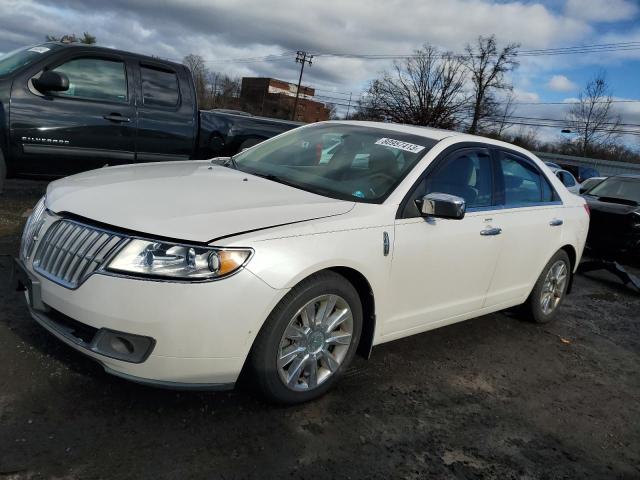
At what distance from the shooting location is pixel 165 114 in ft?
21.9

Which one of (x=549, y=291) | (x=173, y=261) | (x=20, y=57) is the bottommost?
(x=549, y=291)

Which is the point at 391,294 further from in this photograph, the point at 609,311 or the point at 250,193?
the point at 609,311

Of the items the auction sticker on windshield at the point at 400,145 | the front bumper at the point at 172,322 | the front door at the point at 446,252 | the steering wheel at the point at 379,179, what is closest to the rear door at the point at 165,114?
the auction sticker on windshield at the point at 400,145

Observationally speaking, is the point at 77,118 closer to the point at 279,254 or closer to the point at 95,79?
the point at 95,79

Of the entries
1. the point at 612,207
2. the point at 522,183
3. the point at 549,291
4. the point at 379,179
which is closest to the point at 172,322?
the point at 379,179

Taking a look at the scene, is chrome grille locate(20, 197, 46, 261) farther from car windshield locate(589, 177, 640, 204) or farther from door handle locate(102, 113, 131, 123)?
car windshield locate(589, 177, 640, 204)

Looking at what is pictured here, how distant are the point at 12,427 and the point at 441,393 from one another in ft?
7.96

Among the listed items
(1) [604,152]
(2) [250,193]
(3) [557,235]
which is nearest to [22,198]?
(2) [250,193]

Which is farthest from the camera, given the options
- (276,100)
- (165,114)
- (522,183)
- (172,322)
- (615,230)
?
(276,100)

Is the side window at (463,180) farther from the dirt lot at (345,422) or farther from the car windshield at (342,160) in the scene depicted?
the dirt lot at (345,422)

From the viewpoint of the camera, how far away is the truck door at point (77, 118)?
227 inches

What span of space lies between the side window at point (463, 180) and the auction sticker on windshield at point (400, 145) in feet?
0.65

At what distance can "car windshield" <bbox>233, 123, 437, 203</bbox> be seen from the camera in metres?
3.60

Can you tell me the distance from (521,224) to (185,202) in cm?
274
